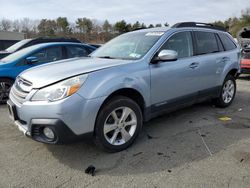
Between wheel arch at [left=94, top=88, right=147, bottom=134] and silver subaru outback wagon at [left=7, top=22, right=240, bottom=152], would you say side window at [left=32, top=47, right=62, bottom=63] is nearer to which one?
silver subaru outback wagon at [left=7, top=22, right=240, bottom=152]

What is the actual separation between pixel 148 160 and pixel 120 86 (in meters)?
1.02

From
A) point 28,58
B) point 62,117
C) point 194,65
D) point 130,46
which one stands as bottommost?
point 62,117

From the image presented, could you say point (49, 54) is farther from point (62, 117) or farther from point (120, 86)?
point (62, 117)

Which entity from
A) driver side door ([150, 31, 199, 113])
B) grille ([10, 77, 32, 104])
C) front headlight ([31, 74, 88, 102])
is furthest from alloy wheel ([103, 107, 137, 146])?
grille ([10, 77, 32, 104])

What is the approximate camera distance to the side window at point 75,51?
284 inches

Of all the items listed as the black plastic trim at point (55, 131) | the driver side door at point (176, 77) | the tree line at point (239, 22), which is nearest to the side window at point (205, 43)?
the driver side door at point (176, 77)

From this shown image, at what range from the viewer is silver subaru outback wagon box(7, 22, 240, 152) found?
117 inches

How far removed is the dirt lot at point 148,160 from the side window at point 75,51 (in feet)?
10.5

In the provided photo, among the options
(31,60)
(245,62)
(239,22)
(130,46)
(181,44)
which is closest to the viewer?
(130,46)

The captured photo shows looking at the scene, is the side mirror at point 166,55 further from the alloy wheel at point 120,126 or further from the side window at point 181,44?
the alloy wheel at point 120,126

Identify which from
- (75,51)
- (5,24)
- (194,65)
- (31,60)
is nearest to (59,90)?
(194,65)

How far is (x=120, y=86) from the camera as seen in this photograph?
133 inches

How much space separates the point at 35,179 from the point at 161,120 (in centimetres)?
266

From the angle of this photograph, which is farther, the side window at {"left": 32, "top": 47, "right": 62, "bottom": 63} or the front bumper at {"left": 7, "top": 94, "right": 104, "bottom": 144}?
the side window at {"left": 32, "top": 47, "right": 62, "bottom": 63}
